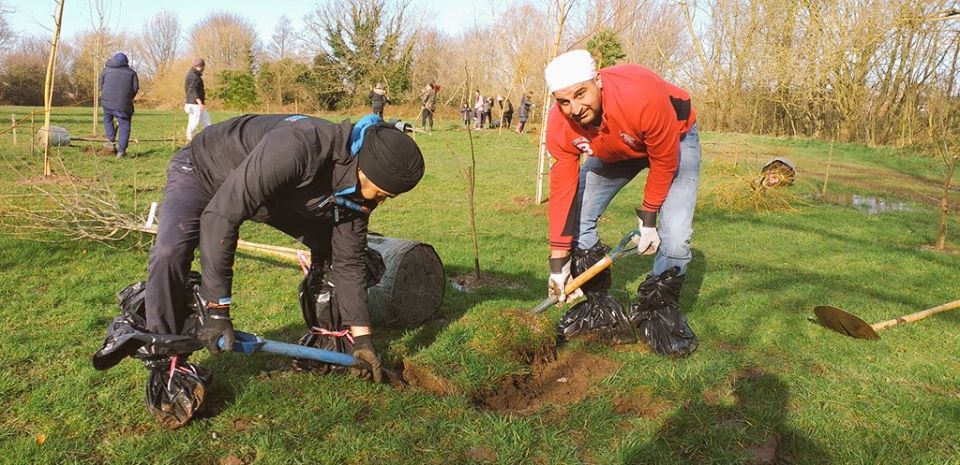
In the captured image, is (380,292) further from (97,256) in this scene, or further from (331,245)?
(97,256)

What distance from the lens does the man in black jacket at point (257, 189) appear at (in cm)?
268

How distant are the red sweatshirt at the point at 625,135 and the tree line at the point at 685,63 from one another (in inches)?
235

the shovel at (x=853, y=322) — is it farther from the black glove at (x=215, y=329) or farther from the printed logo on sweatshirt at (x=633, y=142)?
the black glove at (x=215, y=329)

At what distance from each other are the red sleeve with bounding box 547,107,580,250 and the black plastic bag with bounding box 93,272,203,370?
2059 millimetres

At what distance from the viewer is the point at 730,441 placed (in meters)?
2.84

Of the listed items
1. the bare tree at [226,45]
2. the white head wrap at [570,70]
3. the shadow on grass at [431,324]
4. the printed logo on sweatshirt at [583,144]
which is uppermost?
the bare tree at [226,45]

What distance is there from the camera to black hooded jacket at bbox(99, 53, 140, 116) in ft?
35.8

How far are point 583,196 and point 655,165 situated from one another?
0.72 metres

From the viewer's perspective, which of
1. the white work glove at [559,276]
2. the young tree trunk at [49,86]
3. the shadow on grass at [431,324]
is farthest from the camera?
the young tree trunk at [49,86]

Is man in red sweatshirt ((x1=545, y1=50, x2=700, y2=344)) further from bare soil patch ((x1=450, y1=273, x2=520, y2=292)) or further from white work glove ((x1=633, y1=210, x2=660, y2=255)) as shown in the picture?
bare soil patch ((x1=450, y1=273, x2=520, y2=292))

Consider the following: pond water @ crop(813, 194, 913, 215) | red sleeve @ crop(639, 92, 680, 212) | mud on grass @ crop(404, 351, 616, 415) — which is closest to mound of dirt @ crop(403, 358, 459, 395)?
Result: mud on grass @ crop(404, 351, 616, 415)

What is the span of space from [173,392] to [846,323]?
4.08m

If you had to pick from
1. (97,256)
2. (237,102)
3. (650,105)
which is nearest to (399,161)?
(650,105)

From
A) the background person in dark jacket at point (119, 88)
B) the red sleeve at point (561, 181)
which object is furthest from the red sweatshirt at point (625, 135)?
the background person in dark jacket at point (119, 88)
